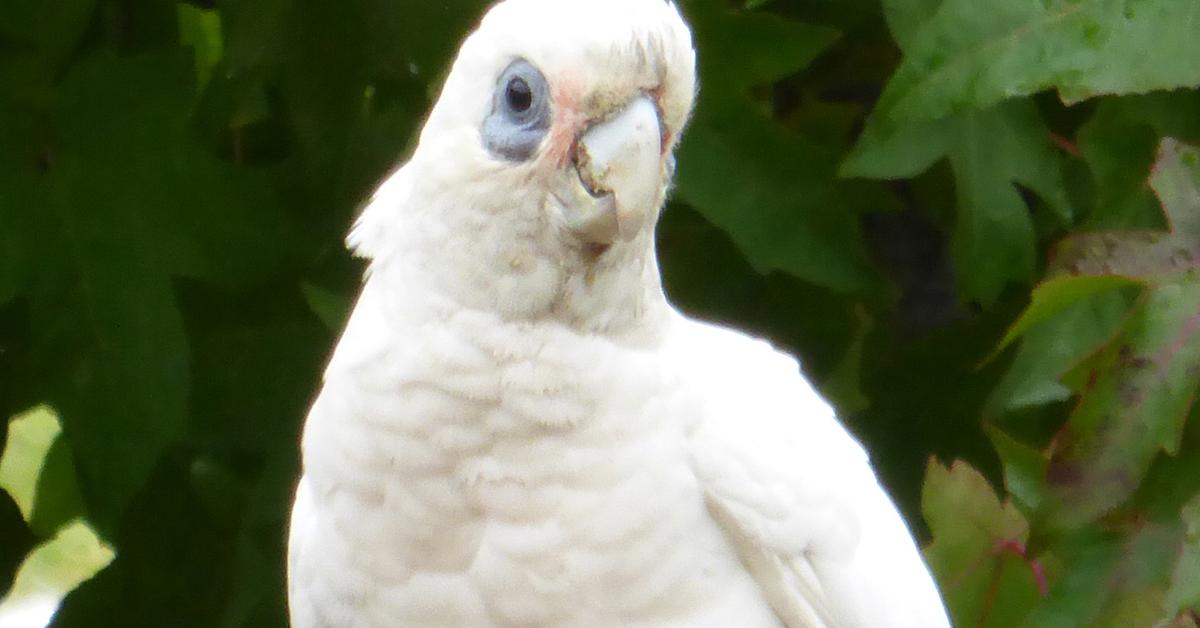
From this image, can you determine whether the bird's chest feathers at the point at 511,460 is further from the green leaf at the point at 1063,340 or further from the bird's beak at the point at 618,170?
the green leaf at the point at 1063,340

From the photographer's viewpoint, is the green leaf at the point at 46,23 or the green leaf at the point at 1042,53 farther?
the green leaf at the point at 46,23

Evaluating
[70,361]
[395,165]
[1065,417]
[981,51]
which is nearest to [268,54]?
[395,165]

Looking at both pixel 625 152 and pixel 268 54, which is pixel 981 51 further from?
pixel 268 54

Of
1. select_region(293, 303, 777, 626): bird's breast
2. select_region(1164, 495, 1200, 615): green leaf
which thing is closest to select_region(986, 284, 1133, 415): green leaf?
select_region(1164, 495, 1200, 615): green leaf

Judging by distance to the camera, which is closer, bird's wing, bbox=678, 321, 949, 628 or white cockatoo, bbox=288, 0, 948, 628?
white cockatoo, bbox=288, 0, 948, 628

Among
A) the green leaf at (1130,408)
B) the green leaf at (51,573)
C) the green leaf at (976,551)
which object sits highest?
the green leaf at (1130,408)

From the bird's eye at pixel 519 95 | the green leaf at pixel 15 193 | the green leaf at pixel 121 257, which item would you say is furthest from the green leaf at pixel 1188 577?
the green leaf at pixel 15 193

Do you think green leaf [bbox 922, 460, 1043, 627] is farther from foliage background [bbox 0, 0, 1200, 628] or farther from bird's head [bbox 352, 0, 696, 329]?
bird's head [bbox 352, 0, 696, 329]
